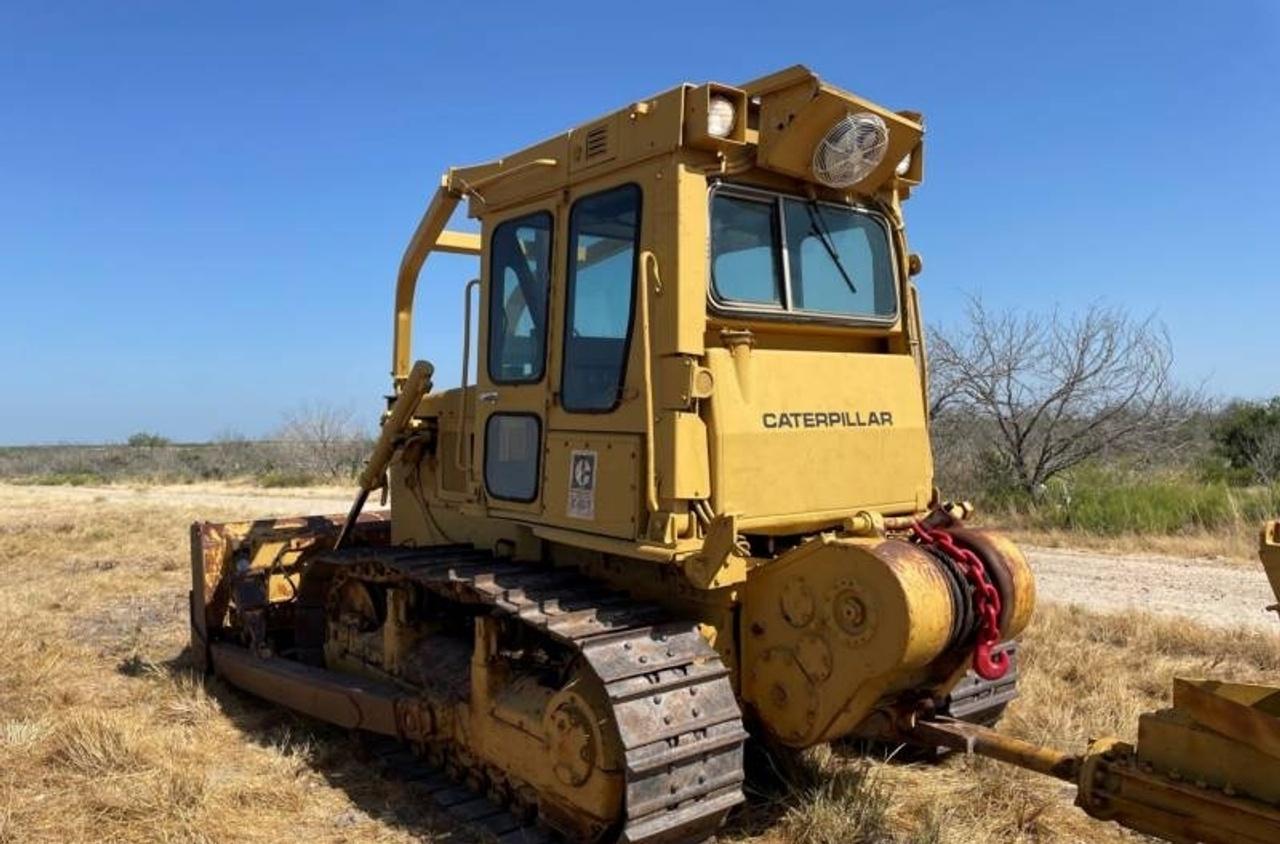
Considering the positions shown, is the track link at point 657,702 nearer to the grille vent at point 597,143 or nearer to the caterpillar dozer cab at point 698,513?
the caterpillar dozer cab at point 698,513

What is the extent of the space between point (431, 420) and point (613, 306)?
222 cm

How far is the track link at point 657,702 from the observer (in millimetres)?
3746

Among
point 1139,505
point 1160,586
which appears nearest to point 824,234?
point 1160,586

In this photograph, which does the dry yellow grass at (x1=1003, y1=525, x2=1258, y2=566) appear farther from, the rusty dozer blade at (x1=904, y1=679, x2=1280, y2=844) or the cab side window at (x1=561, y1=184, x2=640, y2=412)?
the cab side window at (x1=561, y1=184, x2=640, y2=412)

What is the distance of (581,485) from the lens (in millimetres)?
4617

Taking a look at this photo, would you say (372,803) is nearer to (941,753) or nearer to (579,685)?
(579,685)

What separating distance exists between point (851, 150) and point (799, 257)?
1.76 ft

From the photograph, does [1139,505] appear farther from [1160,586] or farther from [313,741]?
[313,741]

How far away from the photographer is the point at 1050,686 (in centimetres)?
630

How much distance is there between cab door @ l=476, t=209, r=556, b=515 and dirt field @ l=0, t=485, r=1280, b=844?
166 centimetres

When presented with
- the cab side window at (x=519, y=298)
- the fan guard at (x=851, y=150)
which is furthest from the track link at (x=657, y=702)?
the fan guard at (x=851, y=150)

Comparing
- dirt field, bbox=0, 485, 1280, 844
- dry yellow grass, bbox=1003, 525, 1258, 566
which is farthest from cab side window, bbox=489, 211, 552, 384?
dry yellow grass, bbox=1003, 525, 1258, 566

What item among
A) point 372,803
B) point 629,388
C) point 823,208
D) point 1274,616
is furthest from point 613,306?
point 1274,616

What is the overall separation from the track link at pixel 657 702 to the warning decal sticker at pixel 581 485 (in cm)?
38
